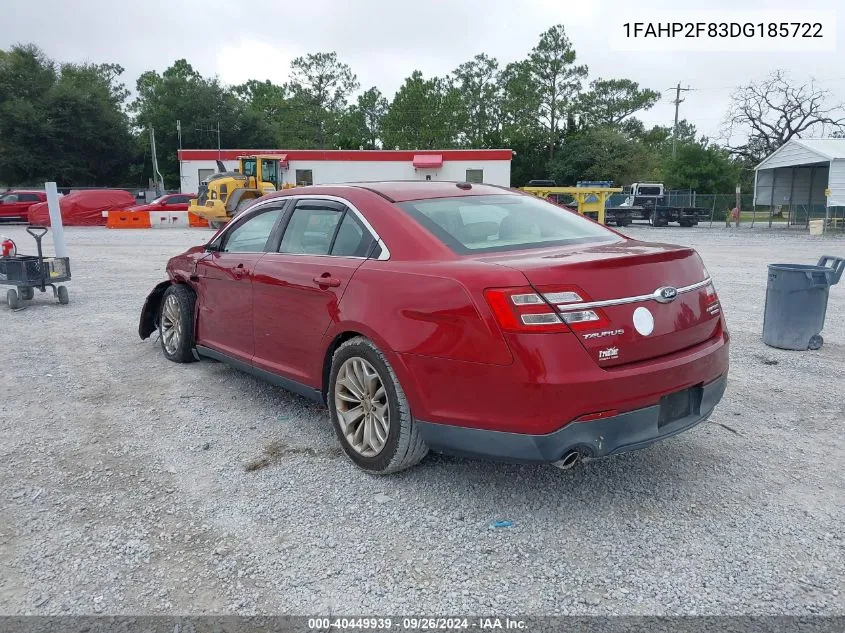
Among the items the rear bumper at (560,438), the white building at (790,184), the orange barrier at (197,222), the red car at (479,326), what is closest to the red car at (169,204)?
the orange barrier at (197,222)

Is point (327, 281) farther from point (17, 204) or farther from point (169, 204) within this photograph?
point (17, 204)

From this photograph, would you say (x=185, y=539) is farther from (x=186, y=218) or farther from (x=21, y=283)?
(x=186, y=218)

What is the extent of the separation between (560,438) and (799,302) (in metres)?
4.80

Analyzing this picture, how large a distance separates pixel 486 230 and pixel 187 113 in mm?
57102

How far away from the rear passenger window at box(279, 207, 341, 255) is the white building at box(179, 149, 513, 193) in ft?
112

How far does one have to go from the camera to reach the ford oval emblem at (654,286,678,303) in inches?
127

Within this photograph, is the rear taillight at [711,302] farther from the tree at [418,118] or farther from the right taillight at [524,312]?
the tree at [418,118]

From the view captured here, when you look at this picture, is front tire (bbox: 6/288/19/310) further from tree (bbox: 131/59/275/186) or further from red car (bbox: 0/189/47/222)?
tree (bbox: 131/59/275/186)

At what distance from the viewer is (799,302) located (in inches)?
262

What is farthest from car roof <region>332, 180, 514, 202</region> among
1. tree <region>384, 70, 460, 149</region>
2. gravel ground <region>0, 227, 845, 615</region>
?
tree <region>384, 70, 460, 149</region>

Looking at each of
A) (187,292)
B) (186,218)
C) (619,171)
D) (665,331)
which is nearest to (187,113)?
(186,218)

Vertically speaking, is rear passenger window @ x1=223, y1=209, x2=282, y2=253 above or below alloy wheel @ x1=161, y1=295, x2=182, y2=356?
above

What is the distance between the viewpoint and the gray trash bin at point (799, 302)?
21.7 feet

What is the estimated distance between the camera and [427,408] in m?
3.30
